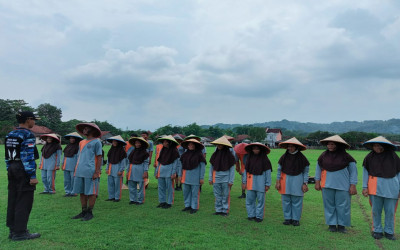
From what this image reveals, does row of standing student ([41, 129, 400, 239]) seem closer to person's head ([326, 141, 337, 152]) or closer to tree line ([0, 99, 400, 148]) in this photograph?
person's head ([326, 141, 337, 152])

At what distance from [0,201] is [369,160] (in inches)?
349

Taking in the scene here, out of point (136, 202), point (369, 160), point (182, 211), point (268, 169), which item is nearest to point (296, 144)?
point (268, 169)

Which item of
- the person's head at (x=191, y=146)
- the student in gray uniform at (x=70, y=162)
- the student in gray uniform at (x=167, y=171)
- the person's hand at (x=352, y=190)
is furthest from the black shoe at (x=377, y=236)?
the student in gray uniform at (x=70, y=162)

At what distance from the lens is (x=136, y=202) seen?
26.1 ft

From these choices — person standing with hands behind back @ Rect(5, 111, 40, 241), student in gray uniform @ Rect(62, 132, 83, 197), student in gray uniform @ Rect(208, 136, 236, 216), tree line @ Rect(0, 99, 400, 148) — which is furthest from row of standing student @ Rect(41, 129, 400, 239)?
tree line @ Rect(0, 99, 400, 148)

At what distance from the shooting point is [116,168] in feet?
27.6

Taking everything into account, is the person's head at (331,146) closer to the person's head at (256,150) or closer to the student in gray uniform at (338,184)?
the student in gray uniform at (338,184)

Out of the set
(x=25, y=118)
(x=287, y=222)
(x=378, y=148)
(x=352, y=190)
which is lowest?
(x=287, y=222)

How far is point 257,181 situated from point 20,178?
4696mm

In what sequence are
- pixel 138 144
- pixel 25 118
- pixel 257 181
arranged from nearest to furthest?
1. pixel 25 118
2. pixel 257 181
3. pixel 138 144

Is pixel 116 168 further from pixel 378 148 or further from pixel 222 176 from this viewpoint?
pixel 378 148

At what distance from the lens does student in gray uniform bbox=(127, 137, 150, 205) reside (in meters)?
7.96

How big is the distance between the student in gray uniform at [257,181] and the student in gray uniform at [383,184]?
1.99 meters

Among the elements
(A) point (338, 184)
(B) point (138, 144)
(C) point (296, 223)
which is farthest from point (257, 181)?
(B) point (138, 144)
